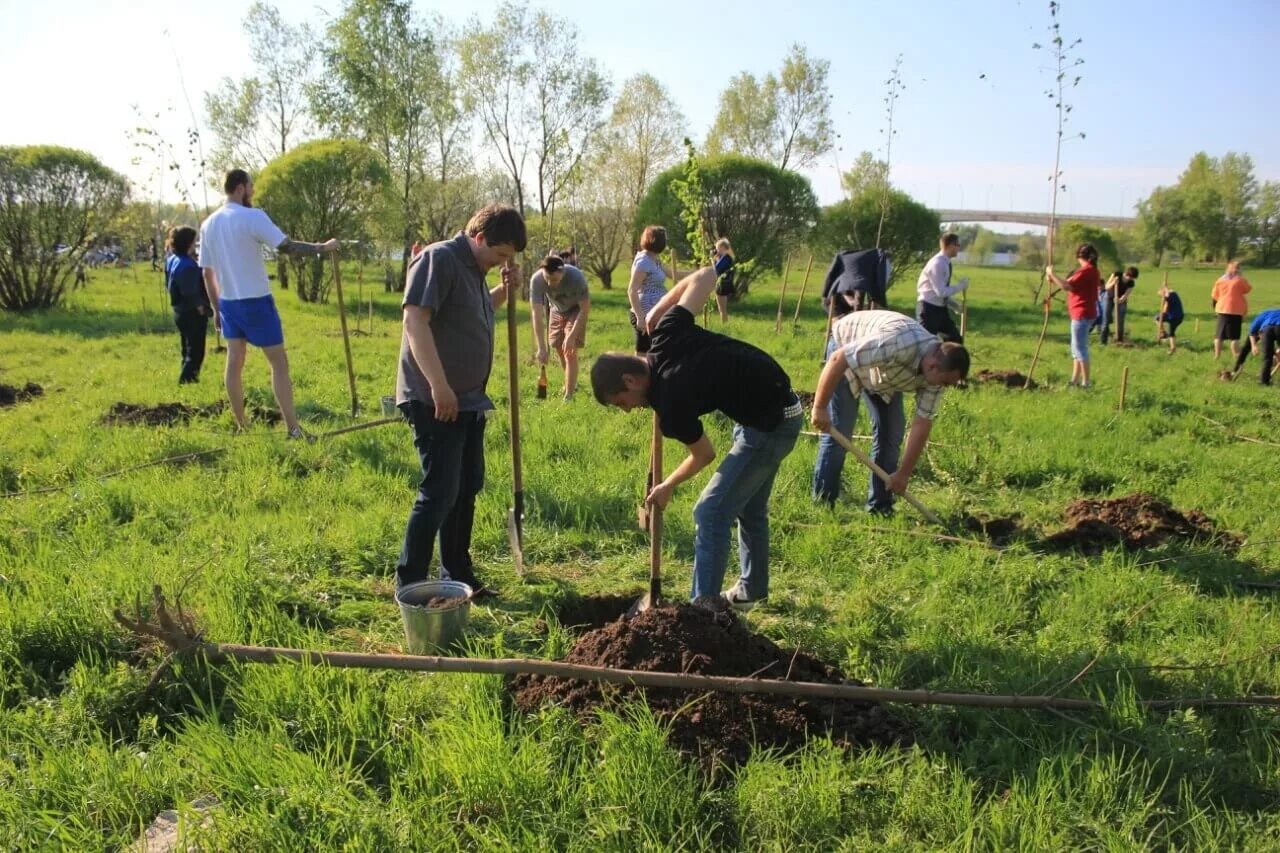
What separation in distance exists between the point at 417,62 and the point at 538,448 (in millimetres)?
21041

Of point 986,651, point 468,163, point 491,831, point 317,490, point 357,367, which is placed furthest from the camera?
point 468,163

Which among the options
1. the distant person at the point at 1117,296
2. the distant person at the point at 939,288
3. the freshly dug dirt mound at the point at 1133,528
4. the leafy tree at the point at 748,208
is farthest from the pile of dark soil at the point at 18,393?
the distant person at the point at 1117,296

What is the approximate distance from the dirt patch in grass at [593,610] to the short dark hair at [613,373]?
123cm

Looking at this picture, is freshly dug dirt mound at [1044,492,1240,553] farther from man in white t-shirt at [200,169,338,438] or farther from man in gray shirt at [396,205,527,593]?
man in white t-shirt at [200,169,338,438]

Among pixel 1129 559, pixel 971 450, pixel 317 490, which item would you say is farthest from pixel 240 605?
pixel 971 450

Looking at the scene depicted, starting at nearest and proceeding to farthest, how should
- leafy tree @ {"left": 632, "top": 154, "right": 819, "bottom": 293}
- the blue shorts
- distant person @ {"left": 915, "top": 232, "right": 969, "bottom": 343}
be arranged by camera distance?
the blue shorts < distant person @ {"left": 915, "top": 232, "right": 969, "bottom": 343} < leafy tree @ {"left": 632, "top": 154, "right": 819, "bottom": 293}

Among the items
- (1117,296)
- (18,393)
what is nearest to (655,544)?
(18,393)

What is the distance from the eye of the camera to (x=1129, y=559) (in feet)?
14.6

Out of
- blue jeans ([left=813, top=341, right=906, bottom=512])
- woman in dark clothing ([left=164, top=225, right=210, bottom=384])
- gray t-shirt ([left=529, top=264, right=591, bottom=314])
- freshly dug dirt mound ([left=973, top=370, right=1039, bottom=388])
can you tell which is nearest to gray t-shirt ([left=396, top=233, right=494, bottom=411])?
blue jeans ([left=813, top=341, right=906, bottom=512])

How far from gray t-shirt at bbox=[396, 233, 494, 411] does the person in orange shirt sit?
13.1 m

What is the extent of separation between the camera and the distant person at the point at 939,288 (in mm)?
9047

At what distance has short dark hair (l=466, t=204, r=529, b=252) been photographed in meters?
3.48

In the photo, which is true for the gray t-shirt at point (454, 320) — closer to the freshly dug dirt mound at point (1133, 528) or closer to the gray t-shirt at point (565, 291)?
the freshly dug dirt mound at point (1133, 528)

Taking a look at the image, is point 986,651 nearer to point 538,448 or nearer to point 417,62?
point 538,448
